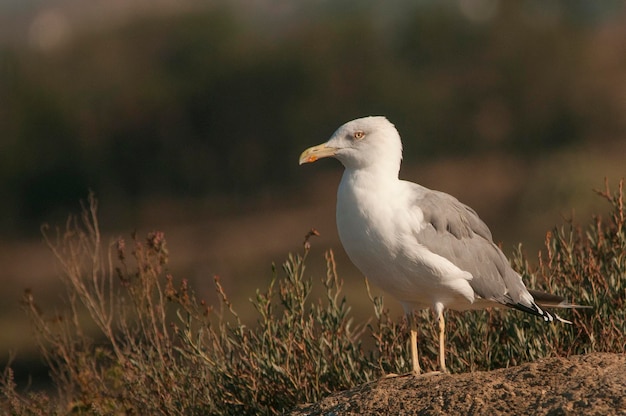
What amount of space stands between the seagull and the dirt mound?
22.0 inches

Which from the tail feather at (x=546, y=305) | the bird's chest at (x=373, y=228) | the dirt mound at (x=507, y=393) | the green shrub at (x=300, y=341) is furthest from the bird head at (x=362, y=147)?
the dirt mound at (x=507, y=393)

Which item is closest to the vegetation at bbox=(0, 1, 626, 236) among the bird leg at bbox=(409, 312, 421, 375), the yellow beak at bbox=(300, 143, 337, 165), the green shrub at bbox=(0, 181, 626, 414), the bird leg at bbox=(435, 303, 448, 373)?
the green shrub at bbox=(0, 181, 626, 414)

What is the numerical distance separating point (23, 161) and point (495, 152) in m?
11.1

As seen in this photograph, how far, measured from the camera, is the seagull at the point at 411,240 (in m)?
5.62

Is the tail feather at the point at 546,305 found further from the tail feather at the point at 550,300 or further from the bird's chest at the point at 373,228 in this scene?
the bird's chest at the point at 373,228

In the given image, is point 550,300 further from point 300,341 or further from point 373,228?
point 300,341

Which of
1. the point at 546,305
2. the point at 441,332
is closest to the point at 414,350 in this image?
the point at 441,332

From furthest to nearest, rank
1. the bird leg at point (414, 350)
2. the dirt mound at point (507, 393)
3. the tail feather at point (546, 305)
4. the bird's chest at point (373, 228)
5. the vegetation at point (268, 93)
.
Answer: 1. the vegetation at point (268, 93)
2. the tail feather at point (546, 305)
3. the bird leg at point (414, 350)
4. the bird's chest at point (373, 228)
5. the dirt mound at point (507, 393)

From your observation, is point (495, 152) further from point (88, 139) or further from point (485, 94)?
point (88, 139)

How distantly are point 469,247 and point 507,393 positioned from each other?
53.3 inches

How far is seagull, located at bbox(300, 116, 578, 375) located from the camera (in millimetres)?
5617

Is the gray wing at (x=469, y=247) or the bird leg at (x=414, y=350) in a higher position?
the gray wing at (x=469, y=247)

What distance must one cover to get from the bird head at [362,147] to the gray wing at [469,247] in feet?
0.89

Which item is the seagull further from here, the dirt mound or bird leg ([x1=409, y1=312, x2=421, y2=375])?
the dirt mound
